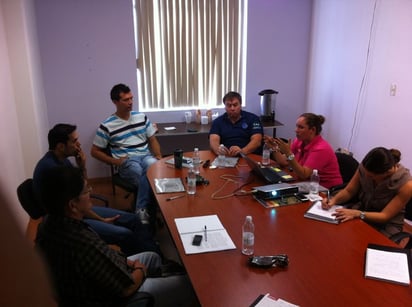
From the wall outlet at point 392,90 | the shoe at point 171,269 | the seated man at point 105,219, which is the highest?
the wall outlet at point 392,90

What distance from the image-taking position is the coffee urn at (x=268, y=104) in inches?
198

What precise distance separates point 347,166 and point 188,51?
8.59 feet

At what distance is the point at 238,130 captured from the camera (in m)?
3.83

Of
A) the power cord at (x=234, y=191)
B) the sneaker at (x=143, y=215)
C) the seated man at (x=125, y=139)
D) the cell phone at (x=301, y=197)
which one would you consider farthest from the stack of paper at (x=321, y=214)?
the seated man at (x=125, y=139)

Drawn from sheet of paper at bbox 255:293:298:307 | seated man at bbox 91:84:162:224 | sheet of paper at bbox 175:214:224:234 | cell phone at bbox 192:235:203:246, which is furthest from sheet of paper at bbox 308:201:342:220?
seated man at bbox 91:84:162:224

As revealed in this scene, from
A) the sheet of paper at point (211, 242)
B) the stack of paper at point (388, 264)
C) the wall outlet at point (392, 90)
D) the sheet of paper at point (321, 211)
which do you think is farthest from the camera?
the wall outlet at point (392, 90)

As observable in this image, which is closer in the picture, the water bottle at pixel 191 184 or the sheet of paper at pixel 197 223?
the sheet of paper at pixel 197 223

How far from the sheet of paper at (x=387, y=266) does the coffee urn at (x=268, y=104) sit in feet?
11.2

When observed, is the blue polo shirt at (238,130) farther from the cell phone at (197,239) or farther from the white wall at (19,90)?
the cell phone at (197,239)

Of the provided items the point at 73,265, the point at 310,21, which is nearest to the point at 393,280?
the point at 73,265

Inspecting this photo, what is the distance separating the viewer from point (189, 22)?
4.76 metres

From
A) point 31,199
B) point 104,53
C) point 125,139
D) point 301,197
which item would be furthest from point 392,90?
point 31,199

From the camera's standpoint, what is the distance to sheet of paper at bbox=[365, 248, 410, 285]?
1.64 meters

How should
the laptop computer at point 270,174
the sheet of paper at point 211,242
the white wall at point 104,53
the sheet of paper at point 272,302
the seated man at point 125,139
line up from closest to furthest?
the sheet of paper at point 272,302 < the sheet of paper at point 211,242 < the laptop computer at point 270,174 < the seated man at point 125,139 < the white wall at point 104,53
